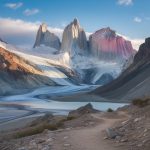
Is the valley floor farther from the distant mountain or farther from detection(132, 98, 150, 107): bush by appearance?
the distant mountain

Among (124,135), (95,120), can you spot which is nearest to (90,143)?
(124,135)

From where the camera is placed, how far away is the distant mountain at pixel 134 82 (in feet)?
445

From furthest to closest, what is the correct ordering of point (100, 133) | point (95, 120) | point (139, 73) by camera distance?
point (139, 73)
point (95, 120)
point (100, 133)

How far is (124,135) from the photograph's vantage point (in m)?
19.4

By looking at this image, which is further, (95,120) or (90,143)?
(95,120)

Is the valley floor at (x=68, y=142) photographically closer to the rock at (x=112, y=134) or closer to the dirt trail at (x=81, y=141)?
the dirt trail at (x=81, y=141)

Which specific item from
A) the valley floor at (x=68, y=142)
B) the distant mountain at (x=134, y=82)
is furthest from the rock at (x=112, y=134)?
the distant mountain at (x=134, y=82)

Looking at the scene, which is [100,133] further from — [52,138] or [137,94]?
[137,94]

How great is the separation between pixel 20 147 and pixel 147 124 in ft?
18.6

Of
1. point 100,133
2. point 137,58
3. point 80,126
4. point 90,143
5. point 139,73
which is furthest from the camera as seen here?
point 137,58

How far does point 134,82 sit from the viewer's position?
15425 cm

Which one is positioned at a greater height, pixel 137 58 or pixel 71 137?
pixel 137 58

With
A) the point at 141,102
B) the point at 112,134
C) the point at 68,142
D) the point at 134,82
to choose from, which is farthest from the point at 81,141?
the point at 134,82

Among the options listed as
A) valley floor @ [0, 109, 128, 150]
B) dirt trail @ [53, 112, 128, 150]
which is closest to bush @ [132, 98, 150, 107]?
valley floor @ [0, 109, 128, 150]
